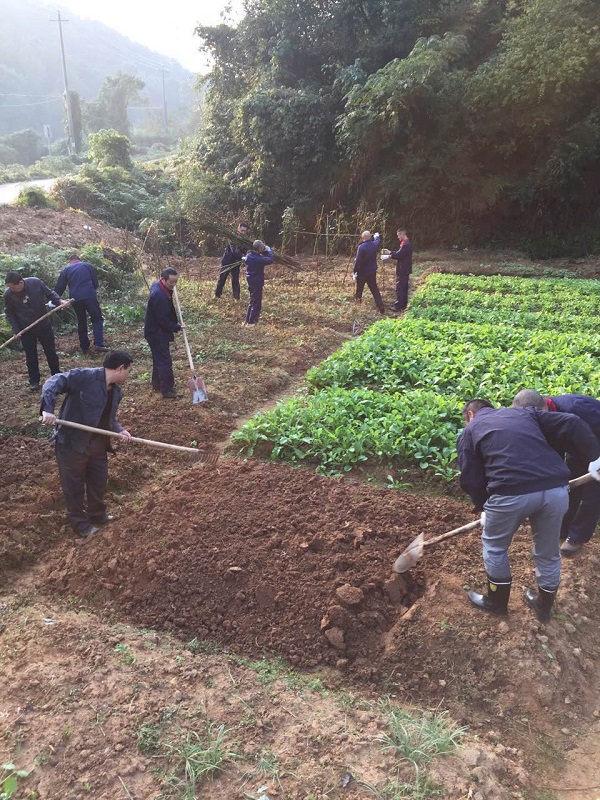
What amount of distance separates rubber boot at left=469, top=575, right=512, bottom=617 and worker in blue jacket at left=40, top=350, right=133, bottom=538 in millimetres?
3182

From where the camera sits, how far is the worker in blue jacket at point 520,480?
3596 millimetres

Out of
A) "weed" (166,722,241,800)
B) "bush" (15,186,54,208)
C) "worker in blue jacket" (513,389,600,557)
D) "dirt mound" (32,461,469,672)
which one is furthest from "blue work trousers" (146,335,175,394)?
"bush" (15,186,54,208)

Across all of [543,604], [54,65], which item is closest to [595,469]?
[543,604]

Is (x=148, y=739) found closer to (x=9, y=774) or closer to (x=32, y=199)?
(x=9, y=774)

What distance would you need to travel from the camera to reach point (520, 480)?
11.7 ft

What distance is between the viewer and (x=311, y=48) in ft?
76.9

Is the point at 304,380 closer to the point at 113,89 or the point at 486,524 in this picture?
the point at 486,524

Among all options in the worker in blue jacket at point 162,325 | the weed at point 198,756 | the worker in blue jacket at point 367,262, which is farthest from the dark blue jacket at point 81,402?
the worker in blue jacket at point 367,262

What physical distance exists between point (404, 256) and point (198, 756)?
1128cm

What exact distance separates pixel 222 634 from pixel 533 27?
22.0 m

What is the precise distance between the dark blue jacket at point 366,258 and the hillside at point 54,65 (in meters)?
69.6

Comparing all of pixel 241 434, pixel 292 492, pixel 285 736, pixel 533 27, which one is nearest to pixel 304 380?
pixel 241 434

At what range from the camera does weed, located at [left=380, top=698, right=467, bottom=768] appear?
3.13 m

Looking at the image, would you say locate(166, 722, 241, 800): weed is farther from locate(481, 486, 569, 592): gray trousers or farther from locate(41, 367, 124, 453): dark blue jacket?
locate(41, 367, 124, 453): dark blue jacket
